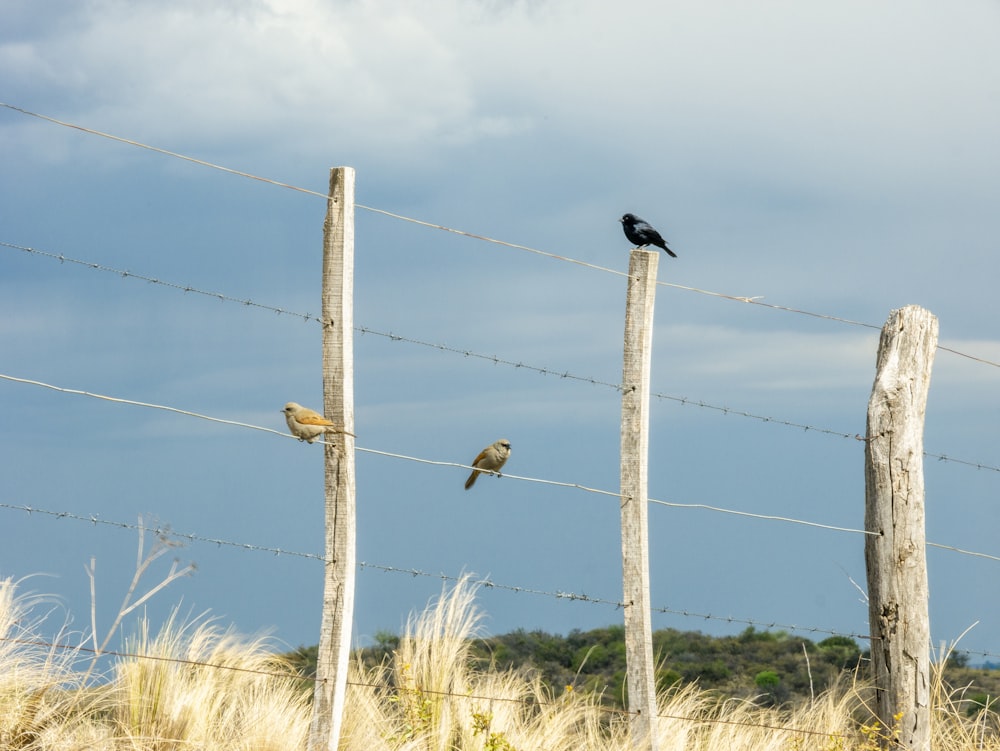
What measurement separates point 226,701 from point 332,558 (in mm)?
2095

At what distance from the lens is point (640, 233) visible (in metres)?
8.99

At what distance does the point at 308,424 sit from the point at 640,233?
4.30 meters

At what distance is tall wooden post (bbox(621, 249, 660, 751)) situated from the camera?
6230mm

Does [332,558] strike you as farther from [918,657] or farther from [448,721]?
[918,657]

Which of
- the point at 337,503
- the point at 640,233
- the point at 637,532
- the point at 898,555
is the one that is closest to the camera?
the point at 337,503

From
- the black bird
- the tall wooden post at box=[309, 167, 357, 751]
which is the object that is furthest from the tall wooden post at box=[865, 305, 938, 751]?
the tall wooden post at box=[309, 167, 357, 751]

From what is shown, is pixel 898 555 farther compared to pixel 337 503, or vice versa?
pixel 898 555

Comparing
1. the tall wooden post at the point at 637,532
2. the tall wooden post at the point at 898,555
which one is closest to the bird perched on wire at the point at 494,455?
the tall wooden post at the point at 637,532

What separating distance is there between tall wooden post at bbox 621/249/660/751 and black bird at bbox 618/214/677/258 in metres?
2.60

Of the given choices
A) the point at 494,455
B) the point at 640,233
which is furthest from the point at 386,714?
the point at 640,233

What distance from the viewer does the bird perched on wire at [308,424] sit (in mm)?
5383

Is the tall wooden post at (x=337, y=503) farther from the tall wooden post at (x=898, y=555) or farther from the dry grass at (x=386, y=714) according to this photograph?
the tall wooden post at (x=898, y=555)

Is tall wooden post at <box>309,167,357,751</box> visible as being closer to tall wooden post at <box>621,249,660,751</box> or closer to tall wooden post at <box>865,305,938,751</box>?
tall wooden post at <box>621,249,660,751</box>

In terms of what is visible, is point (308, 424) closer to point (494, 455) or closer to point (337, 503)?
point (337, 503)
